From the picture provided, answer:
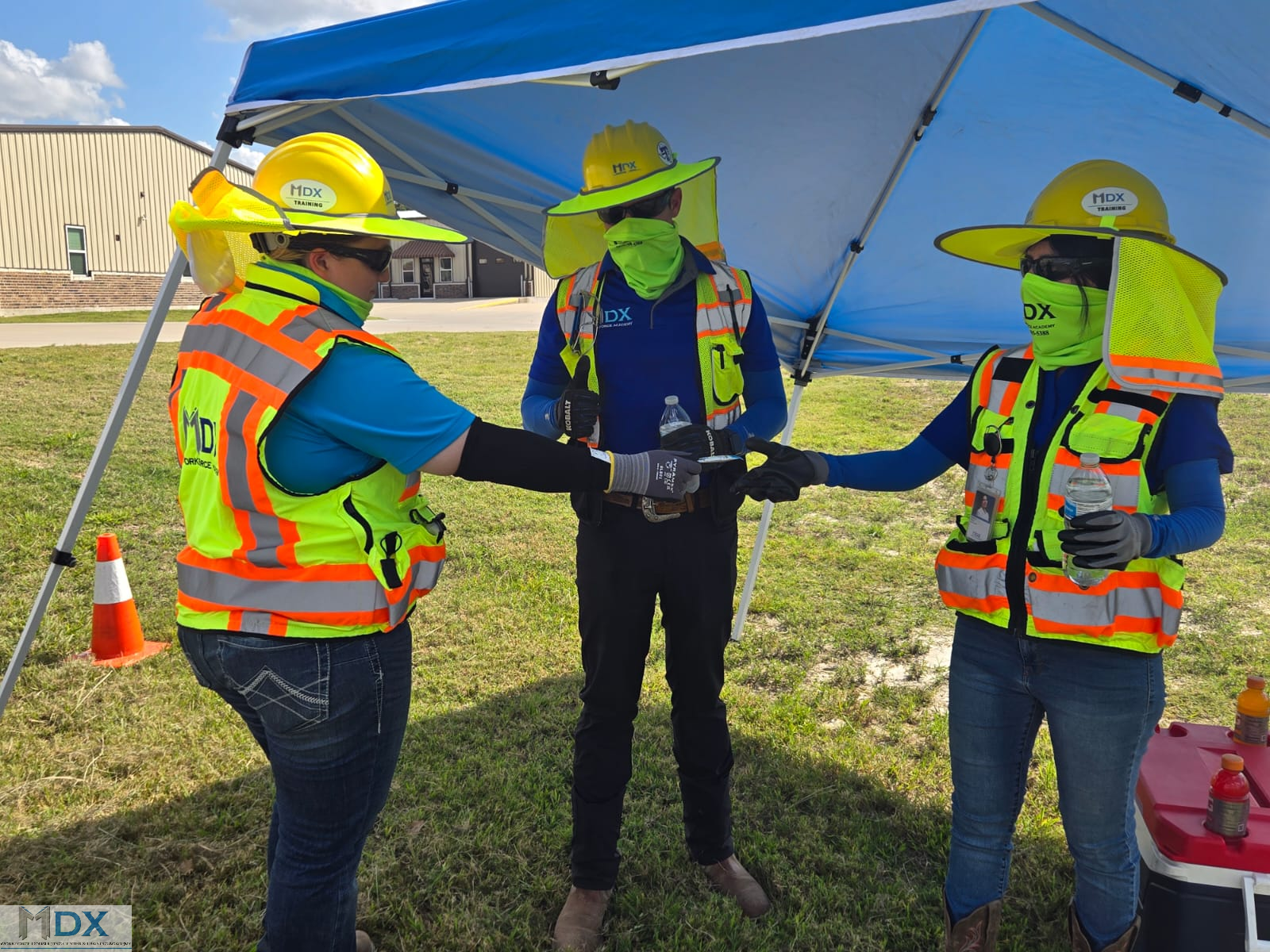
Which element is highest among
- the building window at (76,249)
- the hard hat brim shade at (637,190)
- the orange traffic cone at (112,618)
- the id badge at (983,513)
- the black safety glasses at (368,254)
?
the building window at (76,249)

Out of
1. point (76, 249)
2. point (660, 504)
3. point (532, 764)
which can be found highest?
point (76, 249)

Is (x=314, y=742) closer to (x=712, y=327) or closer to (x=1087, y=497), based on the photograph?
(x=712, y=327)

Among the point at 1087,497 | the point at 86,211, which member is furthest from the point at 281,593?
the point at 86,211

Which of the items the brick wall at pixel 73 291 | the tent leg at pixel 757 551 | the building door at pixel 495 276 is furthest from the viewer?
the building door at pixel 495 276

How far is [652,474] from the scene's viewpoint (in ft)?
7.38

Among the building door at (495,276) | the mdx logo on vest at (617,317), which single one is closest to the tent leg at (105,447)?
the mdx logo on vest at (617,317)

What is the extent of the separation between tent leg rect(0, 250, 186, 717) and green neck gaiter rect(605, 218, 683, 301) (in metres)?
1.28

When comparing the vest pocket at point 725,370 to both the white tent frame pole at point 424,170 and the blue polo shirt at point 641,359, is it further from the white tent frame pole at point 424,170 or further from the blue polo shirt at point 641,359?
the white tent frame pole at point 424,170

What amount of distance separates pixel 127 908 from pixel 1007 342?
14.6 feet

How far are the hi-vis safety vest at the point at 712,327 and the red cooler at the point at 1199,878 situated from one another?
1.65 meters

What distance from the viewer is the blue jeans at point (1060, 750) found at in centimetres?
209

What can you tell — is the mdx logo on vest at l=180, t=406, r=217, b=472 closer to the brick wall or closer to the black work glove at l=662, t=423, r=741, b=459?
the black work glove at l=662, t=423, r=741, b=459

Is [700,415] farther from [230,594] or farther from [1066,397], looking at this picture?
[230,594]

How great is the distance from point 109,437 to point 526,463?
166 centimetres
